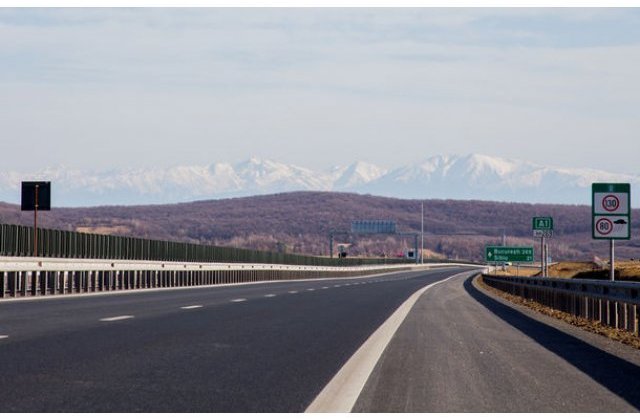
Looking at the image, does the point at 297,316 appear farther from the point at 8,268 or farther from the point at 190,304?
the point at 8,268

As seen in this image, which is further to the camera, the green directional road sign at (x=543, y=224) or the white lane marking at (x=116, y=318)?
the green directional road sign at (x=543, y=224)

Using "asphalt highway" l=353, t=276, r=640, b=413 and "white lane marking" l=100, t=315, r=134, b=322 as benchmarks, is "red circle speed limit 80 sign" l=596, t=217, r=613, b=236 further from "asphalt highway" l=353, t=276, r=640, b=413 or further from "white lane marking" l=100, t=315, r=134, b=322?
"white lane marking" l=100, t=315, r=134, b=322

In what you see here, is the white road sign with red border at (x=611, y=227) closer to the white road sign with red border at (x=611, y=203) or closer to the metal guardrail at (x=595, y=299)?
the white road sign with red border at (x=611, y=203)

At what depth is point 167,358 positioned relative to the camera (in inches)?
463

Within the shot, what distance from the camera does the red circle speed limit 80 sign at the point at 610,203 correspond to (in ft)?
92.8

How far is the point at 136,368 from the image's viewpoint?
10750 mm

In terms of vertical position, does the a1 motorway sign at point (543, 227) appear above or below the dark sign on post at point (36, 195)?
below

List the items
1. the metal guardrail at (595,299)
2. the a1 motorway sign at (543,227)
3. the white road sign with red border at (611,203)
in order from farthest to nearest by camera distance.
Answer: the a1 motorway sign at (543,227) < the white road sign with red border at (611,203) < the metal guardrail at (595,299)

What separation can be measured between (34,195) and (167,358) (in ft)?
82.0

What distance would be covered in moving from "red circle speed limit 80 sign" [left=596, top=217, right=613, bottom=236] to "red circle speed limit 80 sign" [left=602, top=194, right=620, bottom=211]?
0.35 m

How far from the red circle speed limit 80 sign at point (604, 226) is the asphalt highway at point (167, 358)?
9018mm

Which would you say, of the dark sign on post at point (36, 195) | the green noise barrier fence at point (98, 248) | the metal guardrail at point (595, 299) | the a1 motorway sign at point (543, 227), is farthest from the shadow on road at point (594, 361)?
the a1 motorway sign at point (543, 227)

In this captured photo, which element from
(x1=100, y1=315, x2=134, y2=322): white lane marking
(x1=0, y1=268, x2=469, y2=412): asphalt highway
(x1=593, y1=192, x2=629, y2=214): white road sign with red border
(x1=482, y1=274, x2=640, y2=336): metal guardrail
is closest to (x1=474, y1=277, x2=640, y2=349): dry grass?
(x1=482, y1=274, x2=640, y2=336): metal guardrail

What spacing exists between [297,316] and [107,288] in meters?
14.5
